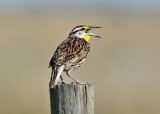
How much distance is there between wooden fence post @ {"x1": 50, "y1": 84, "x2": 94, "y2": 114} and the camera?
15.5 feet

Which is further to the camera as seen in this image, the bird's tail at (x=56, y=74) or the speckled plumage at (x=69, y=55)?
the speckled plumage at (x=69, y=55)

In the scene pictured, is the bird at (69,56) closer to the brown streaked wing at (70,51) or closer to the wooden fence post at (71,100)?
the brown streaked wing at (70,51)

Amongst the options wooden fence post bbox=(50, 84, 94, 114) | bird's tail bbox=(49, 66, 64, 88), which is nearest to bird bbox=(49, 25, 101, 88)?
bird's tail bbox=(49, 66, 64, 88)

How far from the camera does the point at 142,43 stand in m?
20.9

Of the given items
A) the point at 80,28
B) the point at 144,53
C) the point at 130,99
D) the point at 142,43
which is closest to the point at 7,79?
the point at 130,99

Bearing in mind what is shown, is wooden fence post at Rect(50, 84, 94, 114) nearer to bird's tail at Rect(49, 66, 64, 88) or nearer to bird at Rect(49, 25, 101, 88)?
bird's tail at Rect(49, 66, 64, 88)

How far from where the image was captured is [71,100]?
Result: 4754 millimetres

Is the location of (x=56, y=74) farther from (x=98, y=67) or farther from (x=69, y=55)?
(x=98, y=67)

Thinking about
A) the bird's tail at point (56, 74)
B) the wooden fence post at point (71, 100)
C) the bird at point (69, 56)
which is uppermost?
the bird at point (69, 56)

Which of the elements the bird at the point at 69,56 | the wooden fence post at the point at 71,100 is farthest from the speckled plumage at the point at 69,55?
the wooden fence post at the point at 71,100

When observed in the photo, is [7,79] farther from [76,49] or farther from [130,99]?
[76,49]

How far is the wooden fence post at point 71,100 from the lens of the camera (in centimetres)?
473

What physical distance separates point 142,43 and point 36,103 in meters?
10.4

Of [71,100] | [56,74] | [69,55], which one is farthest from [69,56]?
[71,100]
